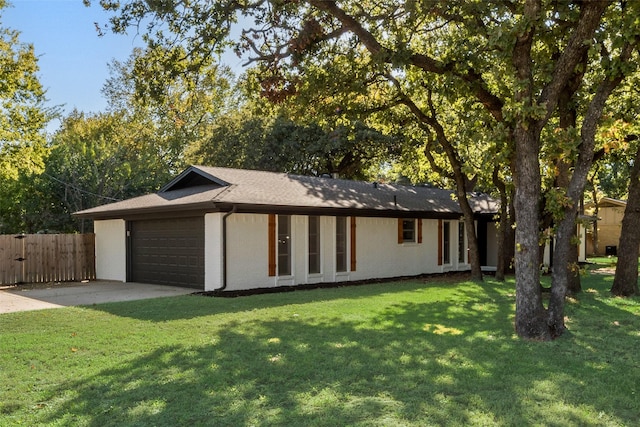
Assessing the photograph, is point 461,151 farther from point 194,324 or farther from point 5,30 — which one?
point 5,30

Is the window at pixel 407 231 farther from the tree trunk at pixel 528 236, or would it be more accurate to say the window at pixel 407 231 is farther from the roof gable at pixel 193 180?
the tree trunk at pixel 528 236

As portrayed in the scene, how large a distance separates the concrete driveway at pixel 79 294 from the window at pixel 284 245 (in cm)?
237

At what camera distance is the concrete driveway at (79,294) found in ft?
38.9

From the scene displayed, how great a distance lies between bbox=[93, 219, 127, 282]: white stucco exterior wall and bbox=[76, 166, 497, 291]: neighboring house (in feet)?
0.11

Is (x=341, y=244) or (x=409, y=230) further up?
(x=409, y=230)

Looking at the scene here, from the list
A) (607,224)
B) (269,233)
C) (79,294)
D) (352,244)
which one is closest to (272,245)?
(269,233)

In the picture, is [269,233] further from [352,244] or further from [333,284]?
[352,244]

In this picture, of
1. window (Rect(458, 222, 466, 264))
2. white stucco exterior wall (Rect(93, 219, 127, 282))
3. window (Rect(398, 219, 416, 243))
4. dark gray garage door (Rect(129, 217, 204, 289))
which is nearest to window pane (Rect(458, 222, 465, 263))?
window (Rect(458, 222, 466, 264))

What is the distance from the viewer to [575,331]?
821 cm

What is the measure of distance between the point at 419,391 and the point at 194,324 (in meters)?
4.62

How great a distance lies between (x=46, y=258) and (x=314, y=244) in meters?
8.73

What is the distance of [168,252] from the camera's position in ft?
51.5

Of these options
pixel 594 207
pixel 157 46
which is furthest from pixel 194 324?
pixel 594 207

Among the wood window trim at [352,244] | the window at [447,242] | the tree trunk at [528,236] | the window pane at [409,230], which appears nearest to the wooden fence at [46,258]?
the wood window trim at [352,244]
